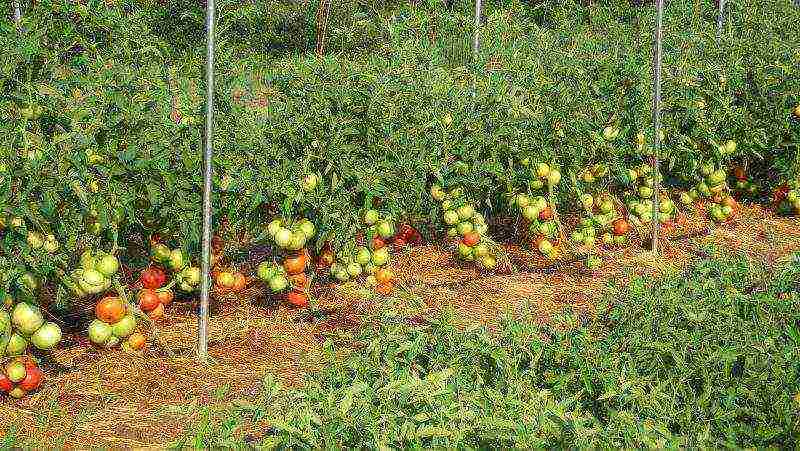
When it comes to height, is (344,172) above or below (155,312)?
above

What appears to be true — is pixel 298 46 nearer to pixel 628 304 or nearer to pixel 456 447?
A: pixel 628 304

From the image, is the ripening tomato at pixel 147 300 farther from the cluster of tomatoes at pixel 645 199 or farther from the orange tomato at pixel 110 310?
the cluster of tomatoes at pixel 645 199

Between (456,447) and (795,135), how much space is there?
11.3ft

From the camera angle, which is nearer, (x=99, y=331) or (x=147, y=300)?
(x=99, y=331)

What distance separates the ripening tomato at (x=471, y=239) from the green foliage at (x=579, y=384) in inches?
36.5

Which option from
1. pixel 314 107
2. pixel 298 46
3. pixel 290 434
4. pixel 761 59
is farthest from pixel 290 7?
pixel 290 434

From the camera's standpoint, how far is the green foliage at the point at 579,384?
6.82ft

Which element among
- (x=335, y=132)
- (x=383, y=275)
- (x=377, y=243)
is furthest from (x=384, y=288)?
(x=335, y=132)

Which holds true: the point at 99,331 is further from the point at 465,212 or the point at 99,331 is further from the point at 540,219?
the point at 540,219

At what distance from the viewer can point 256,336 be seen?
133 inches

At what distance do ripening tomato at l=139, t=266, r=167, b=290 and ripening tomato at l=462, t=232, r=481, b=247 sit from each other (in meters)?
1.30

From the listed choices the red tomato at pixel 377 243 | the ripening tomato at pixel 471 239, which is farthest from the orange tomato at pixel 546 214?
the red tomato at pixel 377 243

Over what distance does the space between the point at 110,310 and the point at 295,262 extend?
71 centimetres

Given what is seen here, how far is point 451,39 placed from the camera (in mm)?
7793
